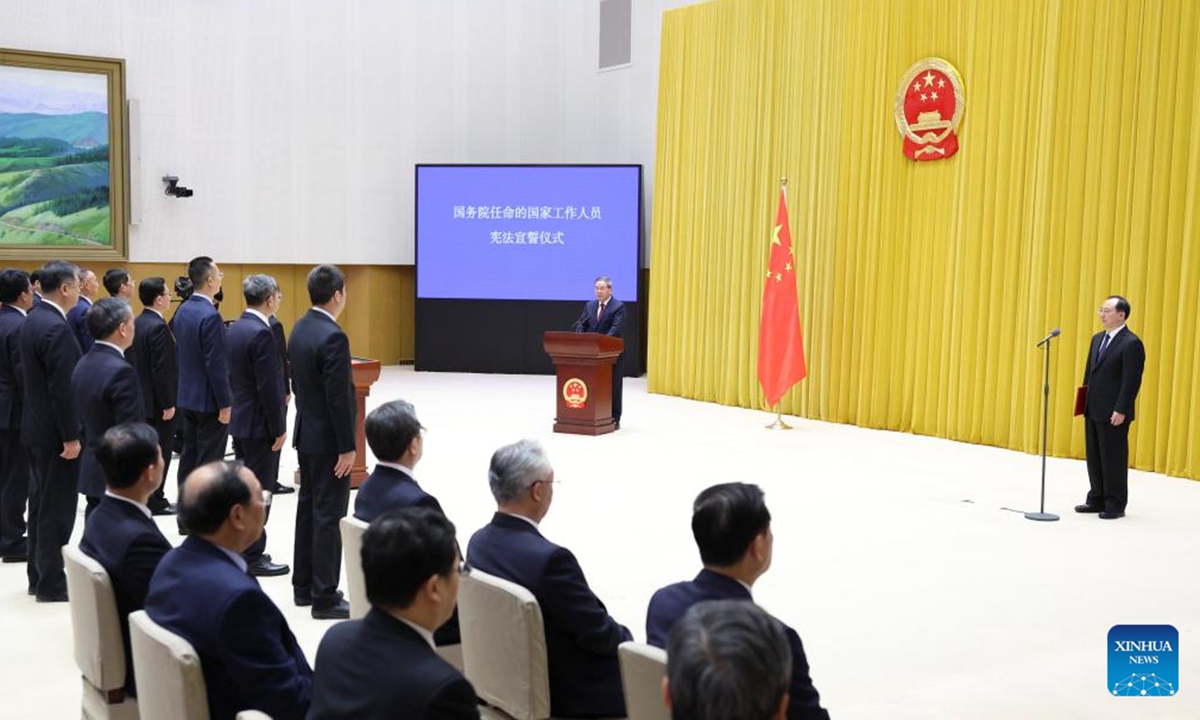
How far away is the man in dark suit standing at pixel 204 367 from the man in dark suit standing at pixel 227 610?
3.46m

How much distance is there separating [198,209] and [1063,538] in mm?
11126

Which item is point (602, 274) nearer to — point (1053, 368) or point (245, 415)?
point (1053, 368)

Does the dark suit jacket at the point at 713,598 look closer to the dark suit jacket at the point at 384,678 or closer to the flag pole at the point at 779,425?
the dark suit jacket at the point at 384,678

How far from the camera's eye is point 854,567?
250 inches

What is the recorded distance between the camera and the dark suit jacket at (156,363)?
676 cm

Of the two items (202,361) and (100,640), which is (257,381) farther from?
(100,640)

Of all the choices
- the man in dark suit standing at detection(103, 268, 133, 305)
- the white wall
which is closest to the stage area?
the man in dark suit standing at detection(103, 268, 133, 305)

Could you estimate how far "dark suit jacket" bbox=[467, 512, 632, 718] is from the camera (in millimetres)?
3188

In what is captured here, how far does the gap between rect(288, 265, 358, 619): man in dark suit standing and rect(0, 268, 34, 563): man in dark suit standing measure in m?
1.87

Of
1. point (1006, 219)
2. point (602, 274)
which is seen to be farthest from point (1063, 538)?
point (602, 274)

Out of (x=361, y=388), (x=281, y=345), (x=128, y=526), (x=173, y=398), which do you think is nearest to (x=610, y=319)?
(x=361, y=388)

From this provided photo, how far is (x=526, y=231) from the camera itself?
15.5 metres

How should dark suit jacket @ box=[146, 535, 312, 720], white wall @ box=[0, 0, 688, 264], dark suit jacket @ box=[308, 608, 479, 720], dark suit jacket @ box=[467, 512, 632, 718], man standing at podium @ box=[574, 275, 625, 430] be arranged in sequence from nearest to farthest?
dark suit jacket @ box=[308, 608, 479, 720]
dark suit jacket @ box=[146, 535, 312, 720]
dark suit jacket @ box=[467, 512, 632, 718]
man standing at podium @ box=[574, 275, 625, 430]
white wall @ box=[0, 0, 688, 264]

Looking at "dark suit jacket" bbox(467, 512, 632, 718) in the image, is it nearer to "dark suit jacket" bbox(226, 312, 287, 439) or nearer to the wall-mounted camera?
"dark suit jacket" bbox(226, 312, 287, 439)
